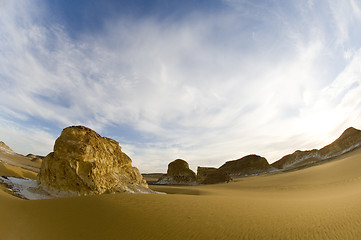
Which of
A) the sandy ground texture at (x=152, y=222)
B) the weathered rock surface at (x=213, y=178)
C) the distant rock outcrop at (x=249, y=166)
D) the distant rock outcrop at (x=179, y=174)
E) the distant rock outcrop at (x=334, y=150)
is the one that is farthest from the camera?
the distant rock outcrop at (x=249, y=166)

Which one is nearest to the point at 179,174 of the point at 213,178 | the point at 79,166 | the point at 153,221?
the point at 213,178

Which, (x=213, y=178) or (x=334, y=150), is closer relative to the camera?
(x=213, y=178)

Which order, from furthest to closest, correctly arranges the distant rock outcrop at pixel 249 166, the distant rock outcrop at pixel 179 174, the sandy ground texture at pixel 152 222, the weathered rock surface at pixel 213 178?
the distant rock outcrop at pixel 249 166, the distant rock outcrop at pixel 179 174, the weathered rock surface at pixel 213 178, the sandy ground texture at pixel 152 222

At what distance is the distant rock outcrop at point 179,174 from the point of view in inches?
1910

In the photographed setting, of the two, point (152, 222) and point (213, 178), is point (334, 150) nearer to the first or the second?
point (213, 178)

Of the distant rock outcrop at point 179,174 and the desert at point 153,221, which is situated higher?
the desert at point 153,221

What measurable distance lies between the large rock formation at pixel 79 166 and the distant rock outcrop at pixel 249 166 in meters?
78.0

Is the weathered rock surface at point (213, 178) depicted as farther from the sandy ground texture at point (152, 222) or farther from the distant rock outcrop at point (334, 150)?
the sandy ground texture at point (152, 222)

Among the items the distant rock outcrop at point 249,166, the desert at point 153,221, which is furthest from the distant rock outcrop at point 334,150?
the desert at point 153,221

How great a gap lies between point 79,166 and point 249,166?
290 feet

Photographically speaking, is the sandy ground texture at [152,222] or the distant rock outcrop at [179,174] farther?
the distant rock outcrop at [179,174]

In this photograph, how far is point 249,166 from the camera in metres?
87.9

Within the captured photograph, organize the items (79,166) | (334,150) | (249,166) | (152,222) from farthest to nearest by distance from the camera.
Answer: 1. (249,166)
2. (334,150)
3. (79,166)
4. (152,222)

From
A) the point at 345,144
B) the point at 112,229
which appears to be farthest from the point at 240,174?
the point at 112,229
